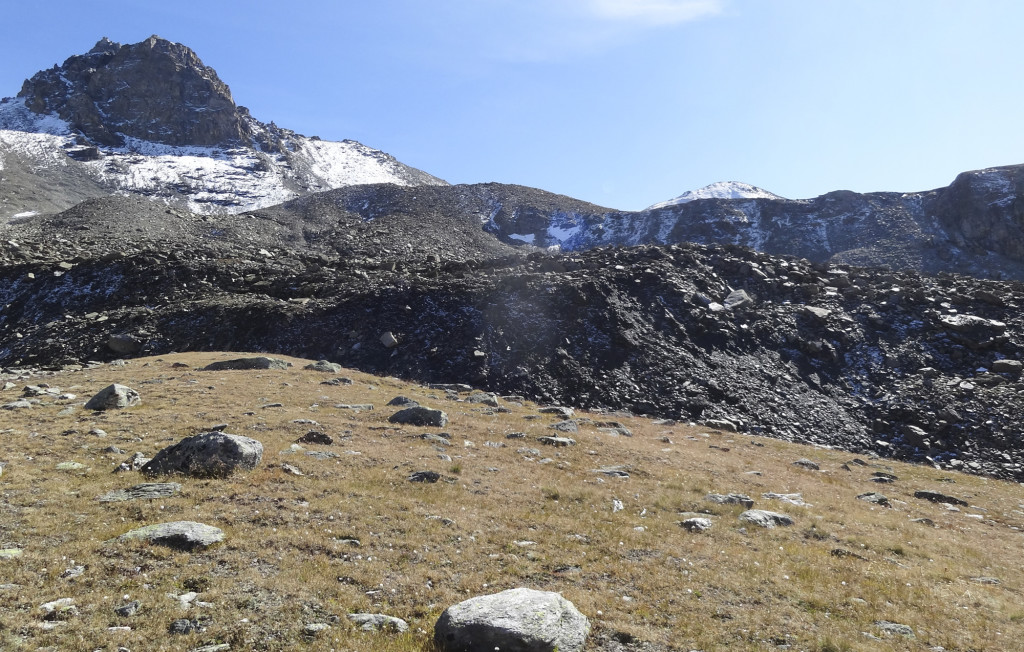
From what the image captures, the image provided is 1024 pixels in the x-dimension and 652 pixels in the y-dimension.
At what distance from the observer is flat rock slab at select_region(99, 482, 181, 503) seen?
40.2 feet

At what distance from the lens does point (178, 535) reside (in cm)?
1027

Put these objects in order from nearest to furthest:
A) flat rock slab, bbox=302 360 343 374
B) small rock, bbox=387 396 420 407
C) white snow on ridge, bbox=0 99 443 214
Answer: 1. small rock, bbox=387 396 420 407
2. flat rock slab, bbox=302 360 343 374
3. white snow on ridge, bbox=0 99 443 214

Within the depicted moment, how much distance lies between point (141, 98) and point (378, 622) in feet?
743

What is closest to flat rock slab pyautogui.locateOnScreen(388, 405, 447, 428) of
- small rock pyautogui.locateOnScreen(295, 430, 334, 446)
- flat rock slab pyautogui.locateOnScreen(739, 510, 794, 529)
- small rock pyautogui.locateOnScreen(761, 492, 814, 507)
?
small rock pyautogui.locateOnScreen(295, 430, 334, 446)

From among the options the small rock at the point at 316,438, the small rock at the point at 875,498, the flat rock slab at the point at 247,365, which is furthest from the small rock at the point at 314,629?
the flat rock slab at the point at 247,365

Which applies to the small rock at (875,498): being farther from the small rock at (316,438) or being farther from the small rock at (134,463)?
the small rock at (134,463)

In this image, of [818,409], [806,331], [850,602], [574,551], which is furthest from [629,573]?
[806,331]

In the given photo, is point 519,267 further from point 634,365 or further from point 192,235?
point 192,235

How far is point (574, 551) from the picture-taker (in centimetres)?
1224

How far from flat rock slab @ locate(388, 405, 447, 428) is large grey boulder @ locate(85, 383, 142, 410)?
32.8 feet

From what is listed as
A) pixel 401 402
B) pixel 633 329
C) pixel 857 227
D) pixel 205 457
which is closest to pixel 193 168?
pixel 633 329

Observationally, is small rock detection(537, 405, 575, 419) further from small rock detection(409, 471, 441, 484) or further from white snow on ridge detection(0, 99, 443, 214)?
white snow on ridge detection(0, 99, 443, 214)

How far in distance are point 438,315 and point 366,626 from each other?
30.8 m

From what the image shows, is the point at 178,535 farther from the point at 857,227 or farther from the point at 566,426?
the point at 857,227
